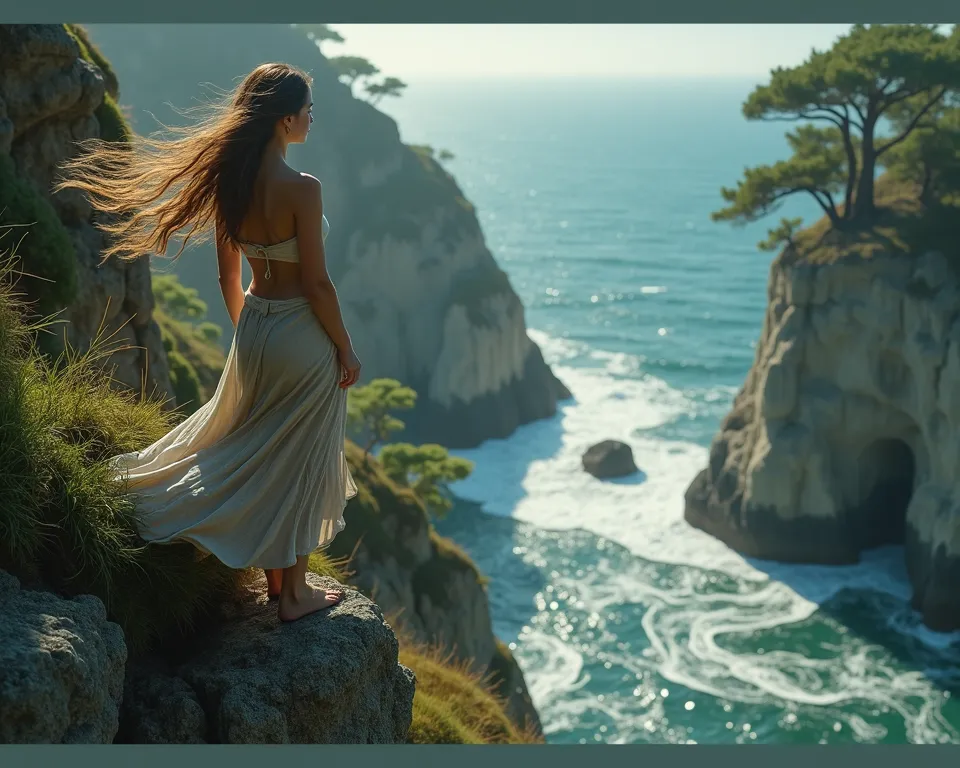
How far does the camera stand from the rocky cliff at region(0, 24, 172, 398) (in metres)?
10.6

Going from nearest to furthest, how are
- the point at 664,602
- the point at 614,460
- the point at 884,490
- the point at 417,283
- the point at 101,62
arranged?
the point at 101,62 < the point at 664,602 < the point at 884,490 < the point at 614,460 < the point at 417,283

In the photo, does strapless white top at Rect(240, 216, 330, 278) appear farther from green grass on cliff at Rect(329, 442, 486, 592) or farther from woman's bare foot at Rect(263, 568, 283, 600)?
green grass on cliff at Rect(329, 442, 486, 592)

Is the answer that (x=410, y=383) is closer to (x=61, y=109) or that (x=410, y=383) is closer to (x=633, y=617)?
(x=633, y=617)

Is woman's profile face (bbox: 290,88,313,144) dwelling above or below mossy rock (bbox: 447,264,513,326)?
above

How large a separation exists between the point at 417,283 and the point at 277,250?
186 feet

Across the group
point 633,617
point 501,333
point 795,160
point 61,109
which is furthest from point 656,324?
point 61,109

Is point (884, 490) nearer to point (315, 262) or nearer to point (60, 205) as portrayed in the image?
point (60, 205)

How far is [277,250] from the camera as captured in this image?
630 centimetres

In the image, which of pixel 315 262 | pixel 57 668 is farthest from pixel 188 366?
pixel 57 668

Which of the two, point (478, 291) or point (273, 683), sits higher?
point (273, 683)

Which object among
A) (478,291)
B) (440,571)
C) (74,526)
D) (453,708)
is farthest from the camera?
(478,291)

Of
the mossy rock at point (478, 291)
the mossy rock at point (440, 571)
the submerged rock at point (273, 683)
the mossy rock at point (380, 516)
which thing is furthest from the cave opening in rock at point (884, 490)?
the submerged rock at point (273, 683)

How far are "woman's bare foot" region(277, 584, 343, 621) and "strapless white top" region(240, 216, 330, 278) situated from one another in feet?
6.51

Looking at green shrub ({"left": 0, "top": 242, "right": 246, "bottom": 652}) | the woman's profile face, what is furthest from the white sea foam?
the woman's profile face
